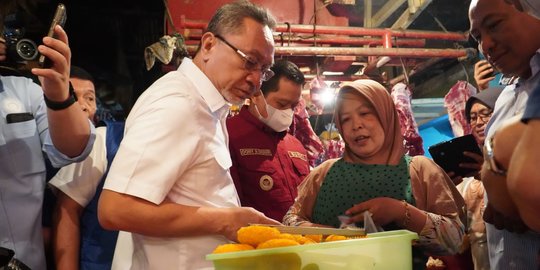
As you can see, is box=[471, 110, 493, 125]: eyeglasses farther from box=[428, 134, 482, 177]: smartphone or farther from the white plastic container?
the white plastic container

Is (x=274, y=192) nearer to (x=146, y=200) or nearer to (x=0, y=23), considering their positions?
(x=146, y=200)

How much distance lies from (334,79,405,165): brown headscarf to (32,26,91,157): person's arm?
1.32 meters

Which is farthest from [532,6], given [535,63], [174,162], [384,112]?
[174,162]

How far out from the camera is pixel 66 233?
202cm

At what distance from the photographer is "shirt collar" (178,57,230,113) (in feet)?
5.89

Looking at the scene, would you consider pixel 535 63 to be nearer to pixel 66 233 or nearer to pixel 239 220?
pixel 239 220

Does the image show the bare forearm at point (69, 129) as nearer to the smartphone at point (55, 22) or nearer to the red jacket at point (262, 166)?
the smartphone at point (55, 22)

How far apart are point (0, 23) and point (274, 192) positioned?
187cm

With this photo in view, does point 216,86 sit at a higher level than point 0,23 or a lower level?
lower

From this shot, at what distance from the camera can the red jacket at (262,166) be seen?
9.96 ft

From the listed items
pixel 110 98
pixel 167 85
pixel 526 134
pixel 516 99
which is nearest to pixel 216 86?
pixel 167 85

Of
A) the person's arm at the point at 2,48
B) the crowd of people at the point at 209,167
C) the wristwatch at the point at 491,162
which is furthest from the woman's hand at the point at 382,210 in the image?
the person's arm at the point at 2,48

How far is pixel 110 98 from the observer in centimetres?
702

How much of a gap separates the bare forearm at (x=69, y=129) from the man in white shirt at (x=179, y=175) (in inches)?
10.1
